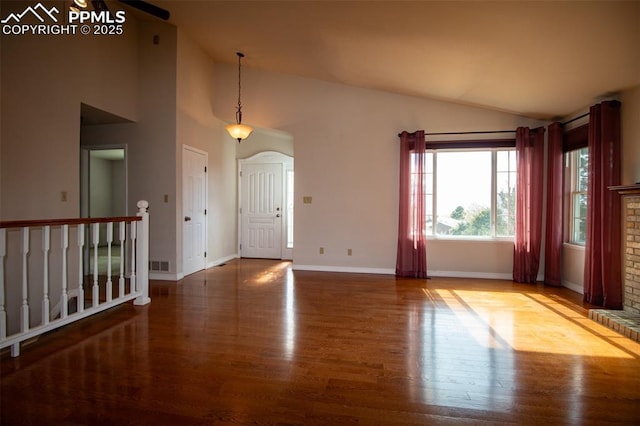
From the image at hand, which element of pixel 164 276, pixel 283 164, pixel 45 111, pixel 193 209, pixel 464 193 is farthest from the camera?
pixel 283 164

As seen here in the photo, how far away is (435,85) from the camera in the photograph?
15.2ft

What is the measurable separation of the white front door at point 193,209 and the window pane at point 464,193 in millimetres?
4078

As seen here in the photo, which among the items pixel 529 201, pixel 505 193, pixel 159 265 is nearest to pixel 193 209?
pixel 159 265

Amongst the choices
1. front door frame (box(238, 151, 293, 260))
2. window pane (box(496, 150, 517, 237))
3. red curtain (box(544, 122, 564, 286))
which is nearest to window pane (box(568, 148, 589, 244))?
red curtain (box(544, 122, 564, 286))

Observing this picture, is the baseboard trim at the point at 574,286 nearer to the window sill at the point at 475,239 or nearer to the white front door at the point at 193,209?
the window sill at the point at 475,239

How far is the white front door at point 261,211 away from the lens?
6871 millimetres

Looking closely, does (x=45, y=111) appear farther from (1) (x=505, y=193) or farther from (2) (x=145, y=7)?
(1) (x=505, y=193)

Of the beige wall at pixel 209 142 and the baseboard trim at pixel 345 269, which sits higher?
the beige wall at pixel 209 142

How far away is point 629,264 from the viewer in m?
3.43

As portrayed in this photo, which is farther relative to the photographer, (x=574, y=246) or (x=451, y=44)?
(x=574, y=246)

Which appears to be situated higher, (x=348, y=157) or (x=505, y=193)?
(x=348, y=157)

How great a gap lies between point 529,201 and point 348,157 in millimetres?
2858

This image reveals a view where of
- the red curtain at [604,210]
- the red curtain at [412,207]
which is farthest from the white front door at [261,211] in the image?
the red curtain at [604,210]

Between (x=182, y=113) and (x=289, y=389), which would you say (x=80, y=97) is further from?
(x=289, y=389)
